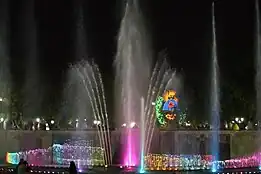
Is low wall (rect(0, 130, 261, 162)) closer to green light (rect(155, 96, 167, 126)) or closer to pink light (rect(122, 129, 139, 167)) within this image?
green light (rect(155, 96, 167, 126))

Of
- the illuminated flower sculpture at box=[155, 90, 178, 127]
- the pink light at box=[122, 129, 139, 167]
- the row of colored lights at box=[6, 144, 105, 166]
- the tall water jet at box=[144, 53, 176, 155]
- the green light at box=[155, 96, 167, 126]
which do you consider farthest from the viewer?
the illuminated flower sculpture at box=[155, 90, 178, 127]

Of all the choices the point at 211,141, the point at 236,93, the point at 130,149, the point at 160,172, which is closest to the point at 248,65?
the point at 236,93

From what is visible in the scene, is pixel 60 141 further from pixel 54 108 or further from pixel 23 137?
pixel 54 108

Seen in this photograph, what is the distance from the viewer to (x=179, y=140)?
30656mm

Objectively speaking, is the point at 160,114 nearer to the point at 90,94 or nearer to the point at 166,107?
the point at 166,107

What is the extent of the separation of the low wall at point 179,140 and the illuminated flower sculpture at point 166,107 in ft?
24.8

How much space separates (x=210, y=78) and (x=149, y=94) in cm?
961

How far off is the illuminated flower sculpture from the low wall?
7.57m

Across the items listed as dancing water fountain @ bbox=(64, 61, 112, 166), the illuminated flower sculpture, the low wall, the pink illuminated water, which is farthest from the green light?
the pink illuminated water

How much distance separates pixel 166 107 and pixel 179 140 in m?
9.40

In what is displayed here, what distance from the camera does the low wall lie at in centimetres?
3002

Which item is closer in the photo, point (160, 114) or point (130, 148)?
point (130, 148)

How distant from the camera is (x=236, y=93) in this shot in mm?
37438

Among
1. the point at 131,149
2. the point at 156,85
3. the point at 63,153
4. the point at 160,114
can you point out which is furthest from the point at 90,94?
the point at 131,149
